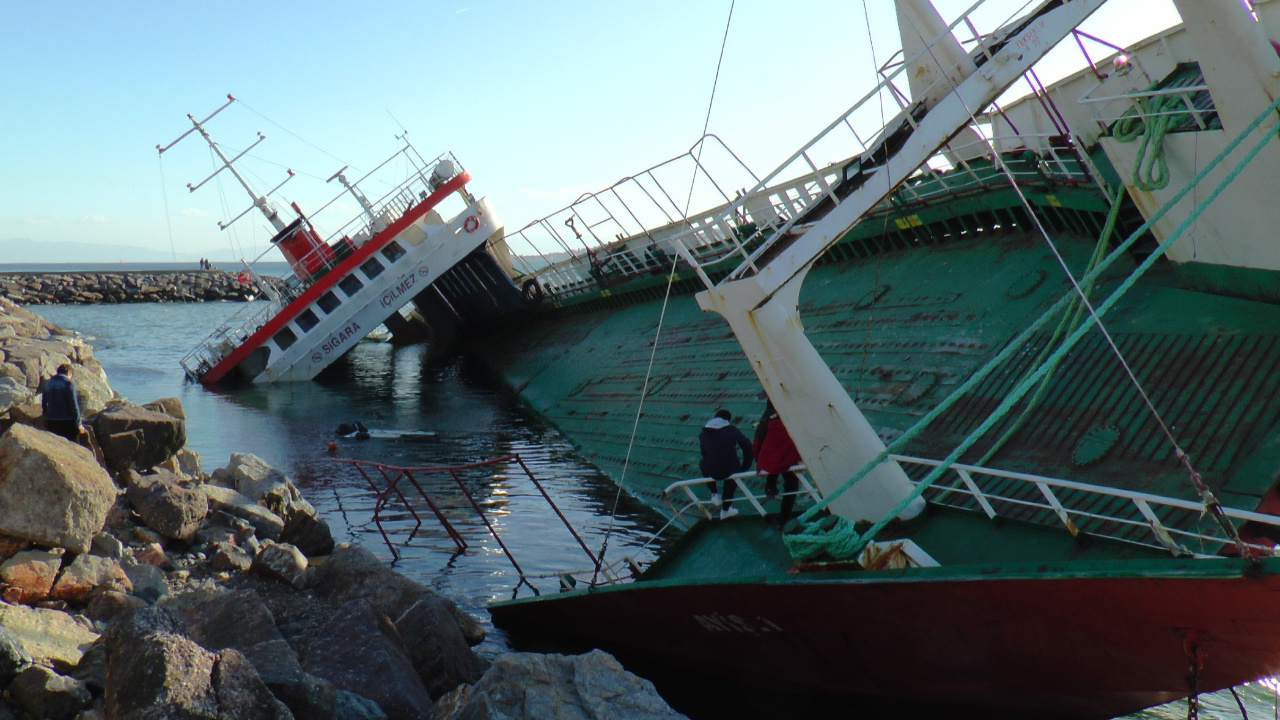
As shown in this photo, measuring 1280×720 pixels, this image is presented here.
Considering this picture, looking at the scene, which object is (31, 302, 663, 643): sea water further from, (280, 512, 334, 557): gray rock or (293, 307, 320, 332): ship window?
(293, 307, 320, 332): ship window

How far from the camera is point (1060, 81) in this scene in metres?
15.2

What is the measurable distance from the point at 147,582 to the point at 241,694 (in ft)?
13.5

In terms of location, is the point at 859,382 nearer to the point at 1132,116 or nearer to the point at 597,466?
the point at 1132,116

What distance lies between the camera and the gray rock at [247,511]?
12156 mm

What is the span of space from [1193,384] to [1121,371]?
3.11ft

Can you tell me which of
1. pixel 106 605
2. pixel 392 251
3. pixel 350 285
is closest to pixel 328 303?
pixel 350 285

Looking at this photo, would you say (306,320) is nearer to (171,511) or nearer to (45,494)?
(171,511)

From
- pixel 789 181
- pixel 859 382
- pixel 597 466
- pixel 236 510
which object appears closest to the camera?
pixel 236 510

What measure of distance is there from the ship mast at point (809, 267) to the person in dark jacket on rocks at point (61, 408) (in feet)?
26.2

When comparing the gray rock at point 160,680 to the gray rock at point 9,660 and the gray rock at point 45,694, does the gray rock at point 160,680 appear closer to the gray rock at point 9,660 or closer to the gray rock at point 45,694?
the gray rock at point 45,694

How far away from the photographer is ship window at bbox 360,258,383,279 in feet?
108

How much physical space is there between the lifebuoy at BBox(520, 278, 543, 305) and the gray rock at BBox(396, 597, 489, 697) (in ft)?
86.7

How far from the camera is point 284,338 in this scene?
3275 cm

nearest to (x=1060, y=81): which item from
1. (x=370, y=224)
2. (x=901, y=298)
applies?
(x=901, y=298)
